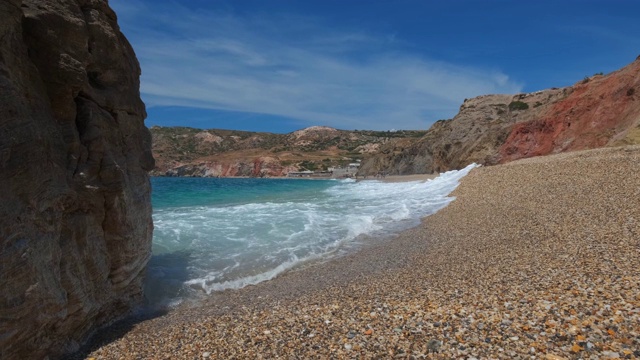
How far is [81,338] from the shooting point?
566 centimetres

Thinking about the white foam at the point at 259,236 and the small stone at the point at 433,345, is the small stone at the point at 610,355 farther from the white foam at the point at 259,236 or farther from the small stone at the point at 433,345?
the white foam at the point at 259,236

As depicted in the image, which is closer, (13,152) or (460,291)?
(13,152)

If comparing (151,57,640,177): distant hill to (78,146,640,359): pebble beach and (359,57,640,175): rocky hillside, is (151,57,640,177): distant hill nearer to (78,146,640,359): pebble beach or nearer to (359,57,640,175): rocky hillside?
(359,57,640,175): rocky hillside

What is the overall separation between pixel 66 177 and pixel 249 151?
15214 cm

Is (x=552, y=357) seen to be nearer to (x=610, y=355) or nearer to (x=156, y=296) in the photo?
(x=610, y=355)

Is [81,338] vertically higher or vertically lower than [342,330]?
lower

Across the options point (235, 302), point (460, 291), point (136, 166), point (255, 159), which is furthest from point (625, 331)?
point (255, 159)

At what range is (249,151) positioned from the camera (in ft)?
509

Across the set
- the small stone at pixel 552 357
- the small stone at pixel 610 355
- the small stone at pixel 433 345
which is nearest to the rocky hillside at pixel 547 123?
the small stone at pixel 610 355

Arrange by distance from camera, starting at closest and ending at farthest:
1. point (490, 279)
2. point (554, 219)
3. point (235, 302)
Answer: point (490, 279)
point (235, 302)
point (554, 219)

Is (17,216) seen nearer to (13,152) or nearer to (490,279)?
(13,152)

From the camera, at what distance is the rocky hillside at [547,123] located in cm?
2800

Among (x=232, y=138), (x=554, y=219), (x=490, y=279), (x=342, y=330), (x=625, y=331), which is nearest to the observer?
(x=625, y=331)

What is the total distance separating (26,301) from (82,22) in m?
4.32
